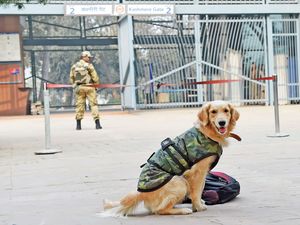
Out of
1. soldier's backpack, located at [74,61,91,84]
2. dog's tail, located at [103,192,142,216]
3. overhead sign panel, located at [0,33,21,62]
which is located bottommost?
dog's tail, located at [103,192,142,216]

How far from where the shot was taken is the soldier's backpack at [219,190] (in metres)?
4.44

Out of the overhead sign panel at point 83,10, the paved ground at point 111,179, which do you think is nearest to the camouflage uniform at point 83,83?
the paved ground at point 111,179

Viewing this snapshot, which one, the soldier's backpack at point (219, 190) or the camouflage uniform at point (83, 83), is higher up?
the camouflage uniform at point (83, 83)

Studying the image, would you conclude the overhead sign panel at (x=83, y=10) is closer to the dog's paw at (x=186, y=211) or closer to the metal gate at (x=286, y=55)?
the metal gate at (x=286, y=55)

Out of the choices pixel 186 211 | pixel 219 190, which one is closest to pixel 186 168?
pixel 186 211

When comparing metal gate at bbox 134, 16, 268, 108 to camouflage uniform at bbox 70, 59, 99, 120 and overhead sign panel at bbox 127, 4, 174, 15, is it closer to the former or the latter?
overhead sign panel at bbox 127, 4, 174, 15

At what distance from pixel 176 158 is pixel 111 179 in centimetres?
203

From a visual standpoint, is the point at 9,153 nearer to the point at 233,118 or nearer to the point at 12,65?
the point at 233,118

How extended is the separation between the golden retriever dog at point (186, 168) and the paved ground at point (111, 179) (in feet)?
0.35

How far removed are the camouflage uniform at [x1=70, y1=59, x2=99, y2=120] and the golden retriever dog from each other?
8.91 metres

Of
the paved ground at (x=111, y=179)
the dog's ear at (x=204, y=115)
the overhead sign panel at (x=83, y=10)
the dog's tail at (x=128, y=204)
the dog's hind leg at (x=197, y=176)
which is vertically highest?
the overhead sign panel at (x=83, y=10)

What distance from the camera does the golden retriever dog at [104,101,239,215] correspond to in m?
3.96

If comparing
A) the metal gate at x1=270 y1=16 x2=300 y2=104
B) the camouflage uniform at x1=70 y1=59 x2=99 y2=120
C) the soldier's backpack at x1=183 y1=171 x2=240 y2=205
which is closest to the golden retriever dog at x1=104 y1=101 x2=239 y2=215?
the soldier's backpack at x1=183 y1=171 x2=240 y2=205

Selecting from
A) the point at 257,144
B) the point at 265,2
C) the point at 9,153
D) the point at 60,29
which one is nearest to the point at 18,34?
the point at 60,29
